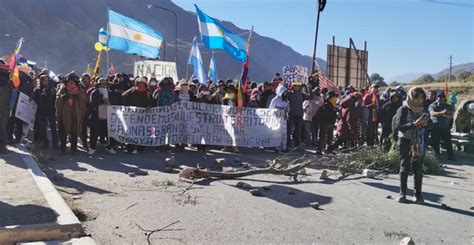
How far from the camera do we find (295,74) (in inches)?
741

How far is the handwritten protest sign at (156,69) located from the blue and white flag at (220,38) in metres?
3.86

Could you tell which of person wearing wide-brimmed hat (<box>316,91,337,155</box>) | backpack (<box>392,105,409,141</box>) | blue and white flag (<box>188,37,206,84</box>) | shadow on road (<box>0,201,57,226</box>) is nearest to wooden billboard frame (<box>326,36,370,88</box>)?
blue and white flag (<box>188,37,206,84</box>)

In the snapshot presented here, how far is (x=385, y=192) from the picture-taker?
27.5ft

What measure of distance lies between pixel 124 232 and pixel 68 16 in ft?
520

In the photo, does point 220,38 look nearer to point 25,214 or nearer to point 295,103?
point 295,103

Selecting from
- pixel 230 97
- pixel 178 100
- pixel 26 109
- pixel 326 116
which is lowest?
pixel 26 109

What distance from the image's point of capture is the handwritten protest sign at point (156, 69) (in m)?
18.4

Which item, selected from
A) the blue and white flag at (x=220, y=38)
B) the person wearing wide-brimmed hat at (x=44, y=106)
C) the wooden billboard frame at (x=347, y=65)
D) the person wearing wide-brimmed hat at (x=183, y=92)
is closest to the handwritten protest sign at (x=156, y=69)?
Result: the blue and white flag at (x=220, y=38)

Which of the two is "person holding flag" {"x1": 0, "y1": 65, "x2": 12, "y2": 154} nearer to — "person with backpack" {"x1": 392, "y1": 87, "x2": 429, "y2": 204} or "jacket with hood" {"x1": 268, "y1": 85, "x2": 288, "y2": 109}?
"jacket with hood" {"x1": 268, "y1": 85, "x2": 288, "y2": 109}

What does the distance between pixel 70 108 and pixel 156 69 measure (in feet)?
25.5

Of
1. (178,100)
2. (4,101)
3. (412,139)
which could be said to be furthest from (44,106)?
(412,139)

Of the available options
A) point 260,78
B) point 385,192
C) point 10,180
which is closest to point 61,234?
point 10,180

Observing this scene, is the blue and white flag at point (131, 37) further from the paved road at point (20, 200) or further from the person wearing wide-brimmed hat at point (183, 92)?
the paved road at point (20, 200)

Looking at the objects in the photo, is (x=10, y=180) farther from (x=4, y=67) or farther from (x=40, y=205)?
(x=4, y=67)
